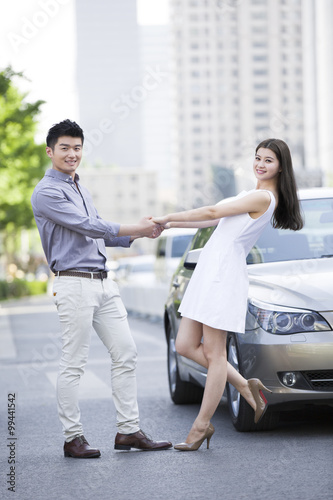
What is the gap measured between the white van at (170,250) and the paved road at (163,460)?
10.7 m

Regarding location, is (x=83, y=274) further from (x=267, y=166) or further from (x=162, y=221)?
(x=267, y=166)

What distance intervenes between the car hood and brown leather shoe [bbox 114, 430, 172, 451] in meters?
1.11

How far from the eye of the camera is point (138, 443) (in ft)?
18.7

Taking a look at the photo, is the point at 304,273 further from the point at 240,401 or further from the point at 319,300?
the point at 240,401

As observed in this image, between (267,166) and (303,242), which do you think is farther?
(303,242)

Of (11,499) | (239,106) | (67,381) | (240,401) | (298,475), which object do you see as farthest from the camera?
(239,106)

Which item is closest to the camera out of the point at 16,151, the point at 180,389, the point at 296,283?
the point at 296,283

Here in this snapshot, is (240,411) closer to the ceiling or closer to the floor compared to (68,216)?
closer to the floor

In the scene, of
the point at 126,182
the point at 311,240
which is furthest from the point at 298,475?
the point at 126,182

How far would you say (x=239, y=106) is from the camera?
175 metres

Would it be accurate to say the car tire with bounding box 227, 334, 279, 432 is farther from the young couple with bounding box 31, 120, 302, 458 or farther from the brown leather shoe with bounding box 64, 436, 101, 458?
the brown leather shoe with bounding box 64, 436, 101, 458

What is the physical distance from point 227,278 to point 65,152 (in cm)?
123

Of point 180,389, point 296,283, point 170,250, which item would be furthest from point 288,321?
point 170,250

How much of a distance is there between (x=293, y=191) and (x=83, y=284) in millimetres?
1381
